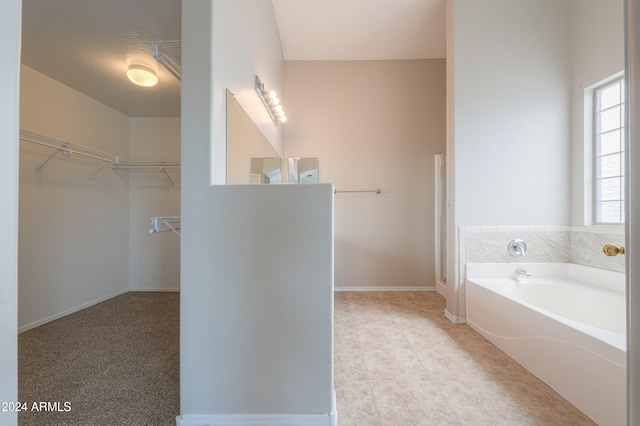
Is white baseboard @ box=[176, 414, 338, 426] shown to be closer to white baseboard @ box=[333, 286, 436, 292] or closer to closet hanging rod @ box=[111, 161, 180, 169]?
white baseboard @ box=[333, 286, 436, 292]

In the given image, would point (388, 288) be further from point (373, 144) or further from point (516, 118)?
point (516, 118)

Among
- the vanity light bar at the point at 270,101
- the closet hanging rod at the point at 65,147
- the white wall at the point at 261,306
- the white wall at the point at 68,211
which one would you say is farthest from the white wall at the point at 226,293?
the white wall at the point at 68,211

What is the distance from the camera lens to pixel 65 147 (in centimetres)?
236

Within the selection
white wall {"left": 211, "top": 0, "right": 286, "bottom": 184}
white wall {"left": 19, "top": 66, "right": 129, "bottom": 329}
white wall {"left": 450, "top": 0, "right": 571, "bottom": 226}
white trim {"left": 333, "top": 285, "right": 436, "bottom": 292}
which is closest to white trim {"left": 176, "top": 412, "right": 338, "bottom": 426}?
white wall {"left": 211, "top": 0, "right": 286, "bottom": 184}

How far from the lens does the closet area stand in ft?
5.69

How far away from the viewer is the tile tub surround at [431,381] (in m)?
1.19

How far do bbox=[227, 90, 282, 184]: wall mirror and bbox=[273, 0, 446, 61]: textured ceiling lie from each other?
1483 mm

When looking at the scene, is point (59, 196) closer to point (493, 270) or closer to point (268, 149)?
point (268, 149)

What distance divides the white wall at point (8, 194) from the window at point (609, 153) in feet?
10.2

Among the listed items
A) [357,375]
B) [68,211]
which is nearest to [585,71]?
[357,375]

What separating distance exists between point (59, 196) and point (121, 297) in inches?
49.3

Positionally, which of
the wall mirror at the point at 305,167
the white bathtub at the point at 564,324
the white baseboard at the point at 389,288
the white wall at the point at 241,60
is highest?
the white wall at the point at 241,60

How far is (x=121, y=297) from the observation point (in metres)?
2.93

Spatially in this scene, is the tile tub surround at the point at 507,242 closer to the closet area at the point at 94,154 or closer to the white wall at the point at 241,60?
the white wall at the point at 241,60
